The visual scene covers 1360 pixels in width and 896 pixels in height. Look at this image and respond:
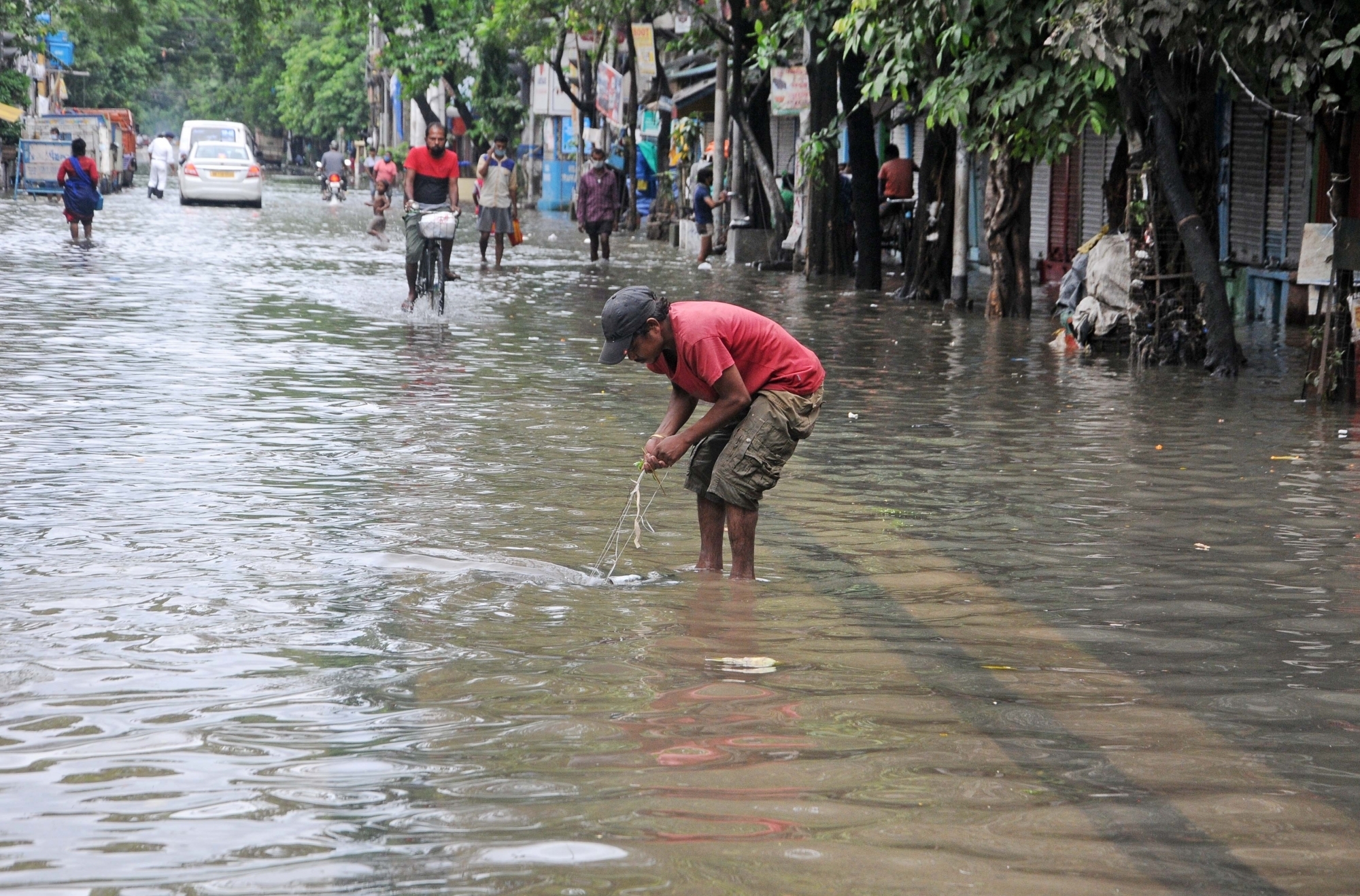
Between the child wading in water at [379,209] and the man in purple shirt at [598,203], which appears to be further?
the man in purple shirt at [598,203]

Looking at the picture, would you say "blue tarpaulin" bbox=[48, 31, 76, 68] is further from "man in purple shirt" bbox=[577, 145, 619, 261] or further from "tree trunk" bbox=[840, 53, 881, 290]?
"tree trunk" bbox=[840, 53, 881, 290]

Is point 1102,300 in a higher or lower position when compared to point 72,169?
lower

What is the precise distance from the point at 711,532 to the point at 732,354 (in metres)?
0.75

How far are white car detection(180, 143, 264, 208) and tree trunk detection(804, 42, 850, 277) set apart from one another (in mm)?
21102

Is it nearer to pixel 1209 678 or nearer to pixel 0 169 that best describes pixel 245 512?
pixel 1209 678

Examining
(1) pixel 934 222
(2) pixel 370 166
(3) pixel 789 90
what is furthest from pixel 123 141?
(1) pixel 934 222

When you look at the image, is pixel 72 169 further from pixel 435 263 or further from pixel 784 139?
pixel 784 139

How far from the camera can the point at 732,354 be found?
21.8 ft

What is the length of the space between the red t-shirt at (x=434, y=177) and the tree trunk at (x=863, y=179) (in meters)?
5.87

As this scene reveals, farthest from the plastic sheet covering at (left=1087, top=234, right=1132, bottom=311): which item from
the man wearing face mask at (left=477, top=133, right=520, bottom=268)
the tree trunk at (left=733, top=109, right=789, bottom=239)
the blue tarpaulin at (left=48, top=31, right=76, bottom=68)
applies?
the blue tarpaulin at (left=48, top=31, right=76, bottom=68)

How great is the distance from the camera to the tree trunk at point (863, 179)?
21750 mm

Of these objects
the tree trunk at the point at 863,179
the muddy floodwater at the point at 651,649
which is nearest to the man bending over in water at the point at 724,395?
the muddy floodwater at the point at 651,649

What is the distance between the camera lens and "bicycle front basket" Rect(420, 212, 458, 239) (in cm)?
1703

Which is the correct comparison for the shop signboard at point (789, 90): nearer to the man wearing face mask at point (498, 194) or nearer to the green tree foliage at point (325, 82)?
the man wearing face mask at point (498, 194)
